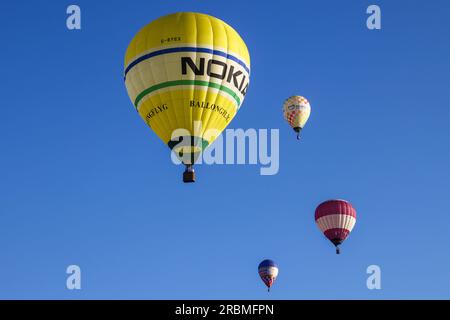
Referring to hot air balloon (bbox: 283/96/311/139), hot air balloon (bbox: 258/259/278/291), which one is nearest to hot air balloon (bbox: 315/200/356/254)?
hot air balloon (bbox: 283/96/311/139)

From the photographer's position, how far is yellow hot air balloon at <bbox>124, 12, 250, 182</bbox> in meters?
31.1

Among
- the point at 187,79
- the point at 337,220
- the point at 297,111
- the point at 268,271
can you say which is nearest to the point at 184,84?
the point at 187,79

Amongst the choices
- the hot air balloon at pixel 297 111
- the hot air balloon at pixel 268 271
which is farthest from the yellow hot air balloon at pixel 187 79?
the hot air balloon at pixel 268 271

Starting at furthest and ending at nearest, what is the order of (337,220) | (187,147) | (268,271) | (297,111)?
(268,271) < (297,111) < (337,220) < (187,147)

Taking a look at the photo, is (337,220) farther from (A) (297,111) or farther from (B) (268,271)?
(B) (268,271)

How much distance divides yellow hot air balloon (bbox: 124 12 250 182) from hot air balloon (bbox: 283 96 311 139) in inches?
643

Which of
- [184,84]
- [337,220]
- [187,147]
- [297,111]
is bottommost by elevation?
[187,147]

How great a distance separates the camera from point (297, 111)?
48688mm

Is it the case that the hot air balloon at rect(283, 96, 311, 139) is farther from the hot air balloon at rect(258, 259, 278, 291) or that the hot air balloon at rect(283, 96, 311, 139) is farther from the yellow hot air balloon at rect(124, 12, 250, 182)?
the yellow hot air balloon at rect(124, 12, 250, 182)

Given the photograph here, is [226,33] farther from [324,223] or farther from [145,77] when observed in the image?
[324,223]

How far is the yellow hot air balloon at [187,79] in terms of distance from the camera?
31.1 metres

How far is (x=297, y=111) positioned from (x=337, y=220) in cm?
692

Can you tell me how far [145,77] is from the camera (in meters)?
31.7

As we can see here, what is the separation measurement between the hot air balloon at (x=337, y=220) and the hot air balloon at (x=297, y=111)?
4834 mm
